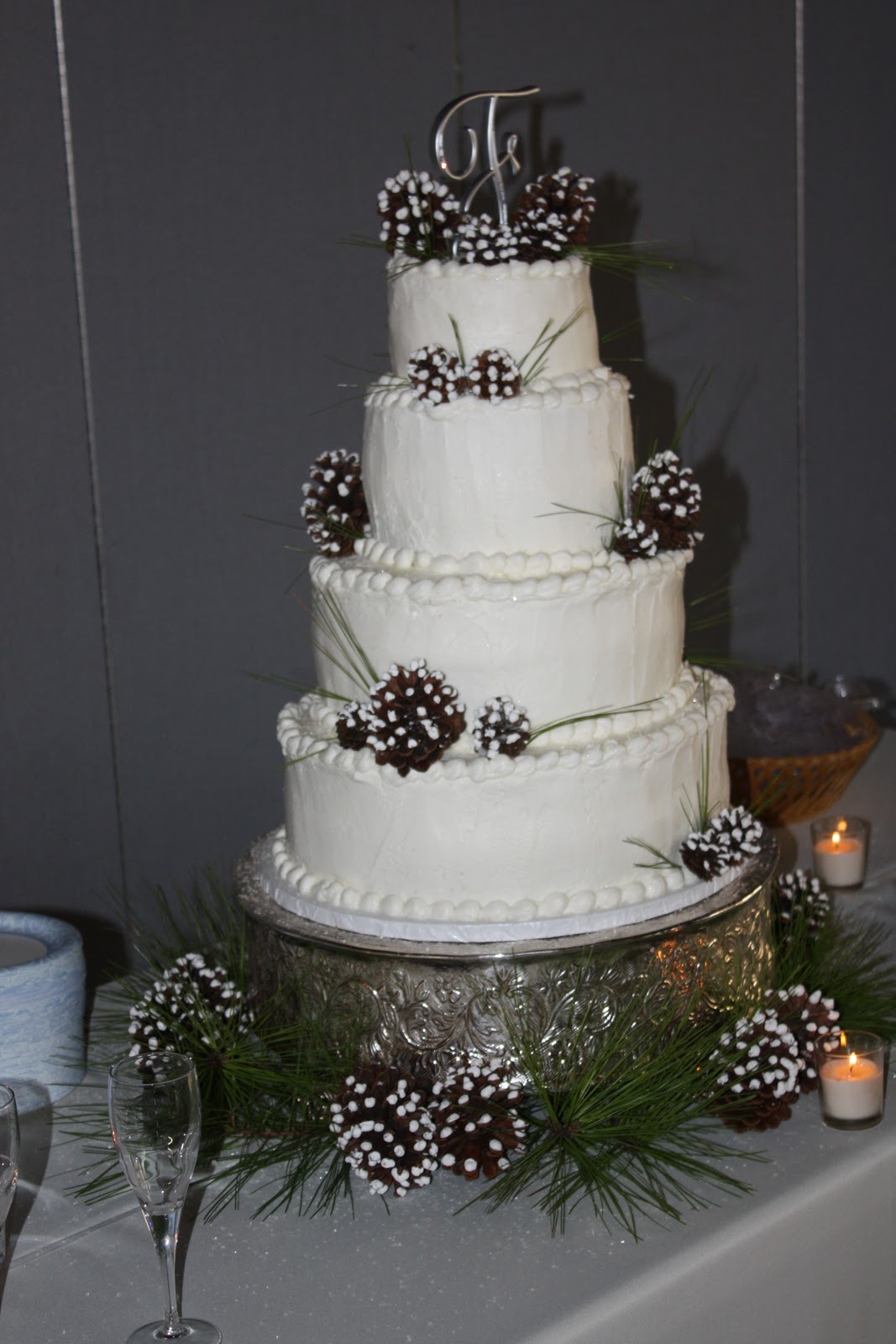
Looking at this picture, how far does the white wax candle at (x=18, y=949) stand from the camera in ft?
4.74

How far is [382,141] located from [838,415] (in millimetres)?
1579

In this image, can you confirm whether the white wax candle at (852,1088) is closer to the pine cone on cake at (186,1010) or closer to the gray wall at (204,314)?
the pine cone on cake at (186,1010)

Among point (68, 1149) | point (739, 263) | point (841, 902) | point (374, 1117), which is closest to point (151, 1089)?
point (374, 1117)

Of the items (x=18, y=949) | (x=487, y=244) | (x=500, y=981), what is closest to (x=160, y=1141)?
(x=500, y=981)

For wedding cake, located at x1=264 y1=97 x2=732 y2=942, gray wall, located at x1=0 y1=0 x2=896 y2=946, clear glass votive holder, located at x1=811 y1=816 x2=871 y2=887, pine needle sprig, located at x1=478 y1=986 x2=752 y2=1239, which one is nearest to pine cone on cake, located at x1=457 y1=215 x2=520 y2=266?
wedding cake, located at x1=264 y1=97 x2=732 y2=942

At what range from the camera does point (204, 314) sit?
2766 millimetres

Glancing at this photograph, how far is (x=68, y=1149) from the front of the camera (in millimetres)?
1367

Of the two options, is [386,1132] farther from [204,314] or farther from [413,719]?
[204,314]

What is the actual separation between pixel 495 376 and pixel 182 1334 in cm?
85

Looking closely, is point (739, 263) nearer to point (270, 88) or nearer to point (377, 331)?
point (377, 331)

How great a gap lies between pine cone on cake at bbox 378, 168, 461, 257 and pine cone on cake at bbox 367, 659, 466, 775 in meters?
0.42

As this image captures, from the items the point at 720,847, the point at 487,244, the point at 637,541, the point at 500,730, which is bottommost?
the point at 720,847

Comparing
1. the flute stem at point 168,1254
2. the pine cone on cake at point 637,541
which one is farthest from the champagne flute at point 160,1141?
the pine cone on cake at point 637,541

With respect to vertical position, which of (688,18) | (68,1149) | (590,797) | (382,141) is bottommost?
(68,1149)
